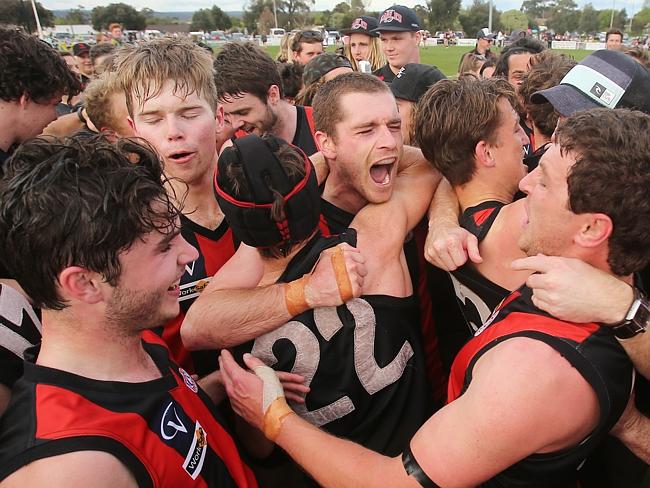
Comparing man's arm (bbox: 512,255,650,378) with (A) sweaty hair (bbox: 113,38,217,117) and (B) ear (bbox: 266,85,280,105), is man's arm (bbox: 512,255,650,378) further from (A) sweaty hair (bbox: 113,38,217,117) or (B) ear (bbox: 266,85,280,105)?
(B) ear (bbox: 266,85,280,105)

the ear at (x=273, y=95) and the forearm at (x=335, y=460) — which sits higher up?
the ear at (x=273, y=95)

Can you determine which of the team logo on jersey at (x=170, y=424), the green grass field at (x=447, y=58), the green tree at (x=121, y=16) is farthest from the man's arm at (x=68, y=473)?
the green tree at (x=121, y=16)

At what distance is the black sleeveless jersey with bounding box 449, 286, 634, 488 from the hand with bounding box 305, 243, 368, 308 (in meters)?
0.52

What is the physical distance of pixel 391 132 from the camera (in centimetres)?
280

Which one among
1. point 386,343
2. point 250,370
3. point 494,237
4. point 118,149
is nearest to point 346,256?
point 386,343

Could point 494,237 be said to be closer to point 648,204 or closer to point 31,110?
point 648,204

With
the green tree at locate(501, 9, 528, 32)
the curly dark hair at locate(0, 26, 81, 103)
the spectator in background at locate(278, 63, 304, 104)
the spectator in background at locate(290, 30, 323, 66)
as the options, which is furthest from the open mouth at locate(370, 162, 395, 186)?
the green tree at locate(501, 9, 528, 32)

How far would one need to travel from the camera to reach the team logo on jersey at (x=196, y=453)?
1591 mm

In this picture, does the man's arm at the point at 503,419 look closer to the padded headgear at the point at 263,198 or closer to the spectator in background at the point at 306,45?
the padded headgear at the point at 263,198

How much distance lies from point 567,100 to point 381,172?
3.87ft

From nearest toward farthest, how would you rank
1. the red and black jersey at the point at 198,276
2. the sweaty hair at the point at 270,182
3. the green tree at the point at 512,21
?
the sweaty hair at the point at 270,182
the red and black jersey at the point at 198,276
the green tree at the point at 512,21

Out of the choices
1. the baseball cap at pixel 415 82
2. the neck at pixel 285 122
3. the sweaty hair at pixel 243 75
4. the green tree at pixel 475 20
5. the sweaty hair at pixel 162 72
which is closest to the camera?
the sweaty hair at pixel 162 72

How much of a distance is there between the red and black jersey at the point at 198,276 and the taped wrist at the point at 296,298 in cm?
97

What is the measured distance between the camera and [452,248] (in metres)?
2.21
